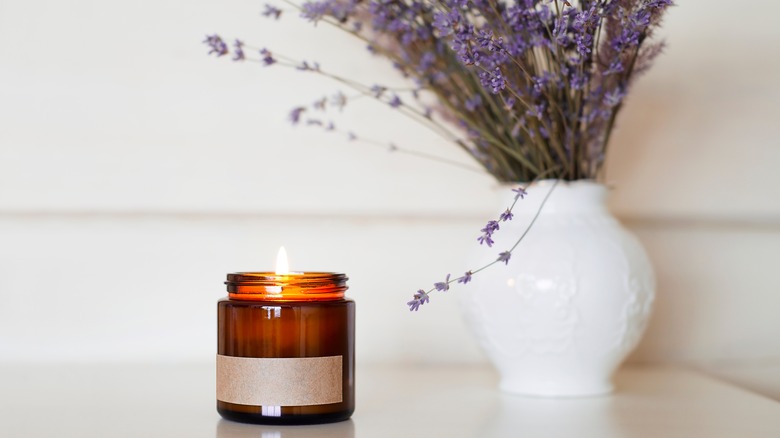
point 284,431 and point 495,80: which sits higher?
point 495,80

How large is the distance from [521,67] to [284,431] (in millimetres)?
312

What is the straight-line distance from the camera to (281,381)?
1.98 feet

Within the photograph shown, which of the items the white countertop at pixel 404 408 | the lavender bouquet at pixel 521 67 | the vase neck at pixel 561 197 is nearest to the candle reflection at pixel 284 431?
the white countertop at pixel 404 408

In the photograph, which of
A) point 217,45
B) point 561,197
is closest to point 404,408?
point 561,197

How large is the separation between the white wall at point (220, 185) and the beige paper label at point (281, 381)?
353 millimetres

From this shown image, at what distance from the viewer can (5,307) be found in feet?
3.13

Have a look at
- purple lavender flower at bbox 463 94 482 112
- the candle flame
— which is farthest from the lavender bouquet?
the candle flame

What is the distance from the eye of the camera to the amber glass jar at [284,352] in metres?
0.61

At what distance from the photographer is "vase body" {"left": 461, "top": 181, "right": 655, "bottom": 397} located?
73 centimetres

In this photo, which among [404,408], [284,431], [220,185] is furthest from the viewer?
[220,185]

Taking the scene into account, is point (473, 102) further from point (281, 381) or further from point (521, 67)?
point (281, 381)

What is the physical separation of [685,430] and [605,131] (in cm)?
29

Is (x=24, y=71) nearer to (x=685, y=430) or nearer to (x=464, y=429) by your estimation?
(x=464, y=429)

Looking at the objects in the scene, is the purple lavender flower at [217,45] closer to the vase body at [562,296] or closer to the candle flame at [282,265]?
the candle flame at [282,265]
